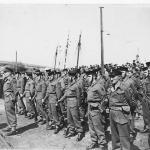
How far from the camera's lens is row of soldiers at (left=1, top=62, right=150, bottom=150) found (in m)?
6.49

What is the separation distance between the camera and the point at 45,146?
803 centimetres

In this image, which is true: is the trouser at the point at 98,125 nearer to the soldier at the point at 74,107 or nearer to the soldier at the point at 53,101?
the soldier at the point at 74,107

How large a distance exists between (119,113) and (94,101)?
44.9 inches

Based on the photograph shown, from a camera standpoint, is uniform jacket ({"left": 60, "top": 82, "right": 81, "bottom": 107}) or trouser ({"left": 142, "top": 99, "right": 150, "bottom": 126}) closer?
trouser ({"left": 142, "top": 99, "right": 150, "bottom": 126})

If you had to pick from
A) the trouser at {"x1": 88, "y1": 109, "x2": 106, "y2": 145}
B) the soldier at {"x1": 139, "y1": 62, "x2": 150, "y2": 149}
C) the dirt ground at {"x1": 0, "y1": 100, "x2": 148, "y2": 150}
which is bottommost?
the dirt ground at {"x1": 0, "y1": 100, "x2": 148, "y2": 150}

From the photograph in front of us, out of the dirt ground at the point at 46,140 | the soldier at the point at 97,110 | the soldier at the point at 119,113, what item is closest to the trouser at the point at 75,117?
the dirt ground at the point at 46,140

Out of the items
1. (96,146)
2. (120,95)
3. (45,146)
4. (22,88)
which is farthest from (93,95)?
(22,88)

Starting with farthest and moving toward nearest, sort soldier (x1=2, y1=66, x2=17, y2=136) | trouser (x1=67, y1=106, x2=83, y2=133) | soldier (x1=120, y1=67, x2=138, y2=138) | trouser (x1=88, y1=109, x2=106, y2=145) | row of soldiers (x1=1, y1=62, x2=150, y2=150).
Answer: soldier (x1=2, y1=66, x2=17, y2=136)
trouser (x1=67, y1=106, x2=83, y2=133)
trouser (x1=88, y1=109, x2=106, y2=145)
soldier (x1=120, y1=67, x2=138, y2=138)
row of soldiers (x1=1, y1=62, x2=150, y2=150)

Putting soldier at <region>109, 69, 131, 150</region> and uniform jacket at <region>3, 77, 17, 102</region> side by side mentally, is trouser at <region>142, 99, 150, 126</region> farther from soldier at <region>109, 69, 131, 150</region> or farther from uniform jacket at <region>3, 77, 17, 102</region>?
uniform jacket at <region>3, 77, 17, 102</region>

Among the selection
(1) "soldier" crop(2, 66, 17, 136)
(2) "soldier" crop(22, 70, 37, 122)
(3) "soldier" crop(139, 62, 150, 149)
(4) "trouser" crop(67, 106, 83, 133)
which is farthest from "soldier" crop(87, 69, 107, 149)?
(2) "soldier" crop(22, 70, 37, 122)

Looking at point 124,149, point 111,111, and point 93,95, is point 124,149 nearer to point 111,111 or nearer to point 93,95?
point 111,111

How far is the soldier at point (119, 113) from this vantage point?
632 cm

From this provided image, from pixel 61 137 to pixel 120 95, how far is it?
342 centimetres

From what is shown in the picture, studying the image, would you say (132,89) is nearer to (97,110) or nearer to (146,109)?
(146,109)
